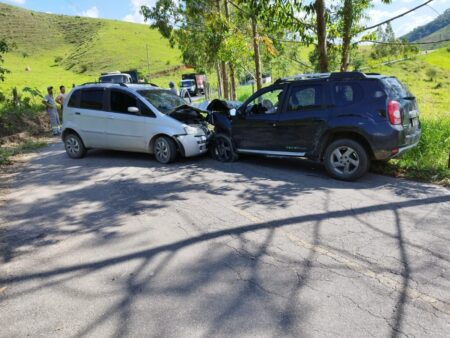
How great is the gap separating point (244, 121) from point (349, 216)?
12.2 ft

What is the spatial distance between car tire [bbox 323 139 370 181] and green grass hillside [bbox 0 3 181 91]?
7300cm

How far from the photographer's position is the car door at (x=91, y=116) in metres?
9.27

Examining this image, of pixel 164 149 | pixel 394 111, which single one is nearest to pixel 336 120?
pixel 394 111

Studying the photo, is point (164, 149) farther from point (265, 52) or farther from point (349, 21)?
point (265, 52)

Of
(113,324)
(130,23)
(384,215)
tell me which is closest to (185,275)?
(113,324)

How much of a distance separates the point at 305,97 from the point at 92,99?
5394 mm

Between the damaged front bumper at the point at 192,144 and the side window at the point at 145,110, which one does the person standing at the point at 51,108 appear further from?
the damaged front bumper at the point at 192,144

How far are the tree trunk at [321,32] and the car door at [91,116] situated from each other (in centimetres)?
535

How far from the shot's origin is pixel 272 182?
670cm

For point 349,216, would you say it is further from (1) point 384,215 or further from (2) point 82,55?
(2) point 82,55

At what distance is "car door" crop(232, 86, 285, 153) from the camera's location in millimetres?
7488

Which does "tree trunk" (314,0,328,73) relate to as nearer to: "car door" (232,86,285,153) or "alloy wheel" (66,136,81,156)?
"car door" (232,86,285,153)

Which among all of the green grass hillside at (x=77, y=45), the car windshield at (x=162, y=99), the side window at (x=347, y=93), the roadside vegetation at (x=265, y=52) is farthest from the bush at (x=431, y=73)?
the side window at (x=347, y=93)

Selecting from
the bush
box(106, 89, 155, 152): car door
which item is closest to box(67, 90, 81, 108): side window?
box(106, 89, 155, 152): car door
